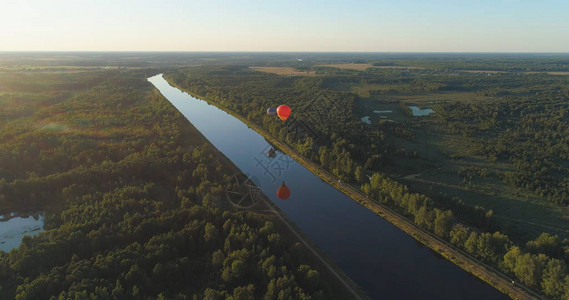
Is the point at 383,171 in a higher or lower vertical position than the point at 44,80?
lower

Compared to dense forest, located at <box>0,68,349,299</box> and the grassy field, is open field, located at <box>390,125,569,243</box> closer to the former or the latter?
the grassy field

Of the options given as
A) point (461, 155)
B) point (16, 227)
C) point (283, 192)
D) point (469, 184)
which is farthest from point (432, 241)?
point (16, 227)

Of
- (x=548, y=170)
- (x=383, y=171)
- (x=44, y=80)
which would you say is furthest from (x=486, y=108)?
(x=44, y=80)

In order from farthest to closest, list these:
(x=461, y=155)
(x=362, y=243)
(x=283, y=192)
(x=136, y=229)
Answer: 1. (x=461, y=155)
2. (x=283, y=192)
3. (x=362, y=243)
4. (x=136, y=229)

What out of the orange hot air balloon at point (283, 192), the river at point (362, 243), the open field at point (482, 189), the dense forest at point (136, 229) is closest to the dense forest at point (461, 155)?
the open field at point (482, 189)

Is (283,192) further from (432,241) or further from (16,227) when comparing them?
(16,227)

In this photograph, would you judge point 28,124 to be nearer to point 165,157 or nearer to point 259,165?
point 165,157

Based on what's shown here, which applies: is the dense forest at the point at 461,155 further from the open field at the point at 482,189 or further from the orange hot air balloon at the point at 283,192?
the orange hot air balloon at the point at 283,192
